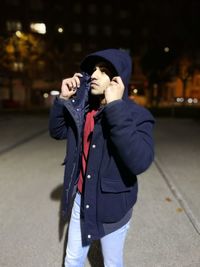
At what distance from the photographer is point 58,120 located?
229 cm

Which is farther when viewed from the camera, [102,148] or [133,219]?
[133,219]

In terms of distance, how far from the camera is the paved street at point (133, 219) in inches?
130

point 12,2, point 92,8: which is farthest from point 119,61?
point 92,8

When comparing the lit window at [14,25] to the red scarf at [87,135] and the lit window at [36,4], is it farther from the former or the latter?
the red scarf at [87,135]

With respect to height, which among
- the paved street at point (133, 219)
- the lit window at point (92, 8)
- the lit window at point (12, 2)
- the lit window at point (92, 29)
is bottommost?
the paved street at point (133, 219)

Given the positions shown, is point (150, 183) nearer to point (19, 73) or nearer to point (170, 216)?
point (170, 216)

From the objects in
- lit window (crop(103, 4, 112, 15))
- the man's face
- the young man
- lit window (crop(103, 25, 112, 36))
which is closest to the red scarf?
the young man

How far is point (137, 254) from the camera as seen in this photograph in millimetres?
3342

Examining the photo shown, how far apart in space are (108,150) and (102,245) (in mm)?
674

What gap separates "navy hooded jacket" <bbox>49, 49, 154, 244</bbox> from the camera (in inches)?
69.6

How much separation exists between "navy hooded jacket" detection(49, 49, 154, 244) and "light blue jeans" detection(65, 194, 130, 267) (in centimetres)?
7

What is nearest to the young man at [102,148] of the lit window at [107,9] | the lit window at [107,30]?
the lit window at [107,30]

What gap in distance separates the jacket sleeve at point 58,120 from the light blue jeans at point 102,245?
0.48m

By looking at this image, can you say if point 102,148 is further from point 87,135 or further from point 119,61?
point 119,61
